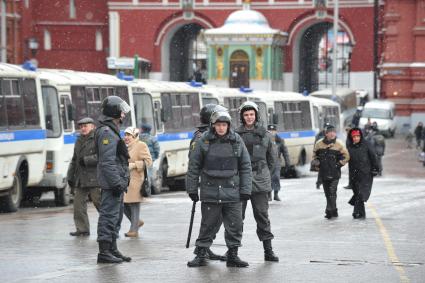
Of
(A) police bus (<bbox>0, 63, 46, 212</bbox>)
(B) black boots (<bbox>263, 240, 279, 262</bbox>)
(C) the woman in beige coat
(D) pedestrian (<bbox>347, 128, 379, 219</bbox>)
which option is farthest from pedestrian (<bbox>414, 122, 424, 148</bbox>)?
(B) black boots (<bbox>263, 240, 279, 262</bbox>)

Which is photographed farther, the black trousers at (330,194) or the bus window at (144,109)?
the bus window at (144,109)

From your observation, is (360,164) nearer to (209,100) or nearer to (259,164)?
(259,164)

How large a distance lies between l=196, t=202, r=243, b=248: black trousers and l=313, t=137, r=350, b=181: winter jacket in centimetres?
797

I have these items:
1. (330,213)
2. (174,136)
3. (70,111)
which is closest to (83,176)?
(330,213)

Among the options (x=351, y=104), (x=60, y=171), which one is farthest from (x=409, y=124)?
(x=60, y=171)

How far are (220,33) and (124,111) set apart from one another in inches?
2824

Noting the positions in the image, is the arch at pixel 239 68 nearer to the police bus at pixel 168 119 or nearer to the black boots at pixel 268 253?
the police bus at pixel 168 119

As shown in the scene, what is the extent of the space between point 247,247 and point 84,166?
297 cm

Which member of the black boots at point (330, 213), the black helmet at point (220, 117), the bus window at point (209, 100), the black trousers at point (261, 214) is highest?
the black helmet at point (220, 117)

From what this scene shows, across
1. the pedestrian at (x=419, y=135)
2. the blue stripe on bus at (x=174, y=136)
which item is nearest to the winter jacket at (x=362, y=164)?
the blue stripe on bus at (x=174, y=136)

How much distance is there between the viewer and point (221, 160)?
14461 millimetres

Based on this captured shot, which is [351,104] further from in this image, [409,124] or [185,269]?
[185,269]

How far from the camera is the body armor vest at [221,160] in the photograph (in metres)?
14.4

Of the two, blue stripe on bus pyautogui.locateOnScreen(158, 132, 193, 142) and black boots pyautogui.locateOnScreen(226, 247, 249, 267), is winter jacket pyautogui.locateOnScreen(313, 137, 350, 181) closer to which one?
black boots pyautogui.locateOnScreen(226, 247, 249, 267)
